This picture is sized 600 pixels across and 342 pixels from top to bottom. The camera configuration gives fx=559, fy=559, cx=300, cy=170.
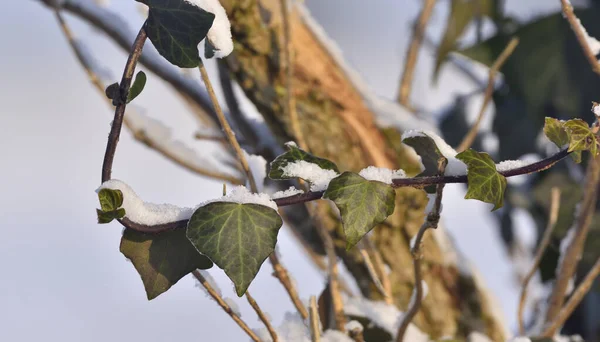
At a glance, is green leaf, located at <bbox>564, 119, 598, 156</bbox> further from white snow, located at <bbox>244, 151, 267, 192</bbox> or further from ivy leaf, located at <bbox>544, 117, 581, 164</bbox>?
white snow, located at <bbox>244, 151, 267, 192</bbox>

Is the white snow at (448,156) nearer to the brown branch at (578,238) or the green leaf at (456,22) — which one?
the brown branch at (578,238)

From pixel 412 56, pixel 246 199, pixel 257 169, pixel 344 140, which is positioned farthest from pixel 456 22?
pixel 246 199

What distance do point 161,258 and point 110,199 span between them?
53 millimetres

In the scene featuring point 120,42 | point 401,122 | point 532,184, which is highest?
point 120,42

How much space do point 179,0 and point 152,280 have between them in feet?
0.47

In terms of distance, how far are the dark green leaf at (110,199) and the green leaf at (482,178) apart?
0.53 feet

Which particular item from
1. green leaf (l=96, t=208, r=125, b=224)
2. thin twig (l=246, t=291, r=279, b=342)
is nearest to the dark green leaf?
green leaf (l=96, t=208, r=125, b=224)

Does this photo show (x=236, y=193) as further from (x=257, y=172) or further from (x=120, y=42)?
(x=120, y=42)

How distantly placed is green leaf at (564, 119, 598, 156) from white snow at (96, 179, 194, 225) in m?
0.19

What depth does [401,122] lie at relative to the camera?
2.45ft

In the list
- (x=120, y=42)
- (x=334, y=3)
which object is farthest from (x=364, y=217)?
(x=334, y=3)

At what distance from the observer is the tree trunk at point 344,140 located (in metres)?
0.65

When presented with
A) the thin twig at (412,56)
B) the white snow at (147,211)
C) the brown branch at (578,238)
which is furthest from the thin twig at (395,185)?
the thin twig at (412,56)

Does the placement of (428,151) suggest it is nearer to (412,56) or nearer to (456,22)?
(412,56)
